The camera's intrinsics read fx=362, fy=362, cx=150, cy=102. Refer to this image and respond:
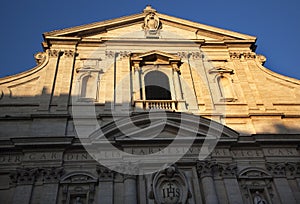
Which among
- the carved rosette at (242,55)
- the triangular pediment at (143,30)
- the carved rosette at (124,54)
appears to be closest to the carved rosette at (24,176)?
the carved rosette at (124,54)

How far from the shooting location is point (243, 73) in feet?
51.2

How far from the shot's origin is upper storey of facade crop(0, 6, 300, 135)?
536 inches

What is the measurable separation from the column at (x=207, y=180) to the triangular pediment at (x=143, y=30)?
24.6 feet

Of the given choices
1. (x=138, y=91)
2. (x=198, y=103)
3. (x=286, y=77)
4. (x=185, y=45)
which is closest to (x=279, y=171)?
(x=198, y=103)

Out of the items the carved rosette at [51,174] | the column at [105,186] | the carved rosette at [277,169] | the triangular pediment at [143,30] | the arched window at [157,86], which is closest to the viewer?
the column at [105,186]

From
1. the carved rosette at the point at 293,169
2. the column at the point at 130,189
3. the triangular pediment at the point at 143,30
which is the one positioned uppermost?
the triangular pediment at the point at 143,30

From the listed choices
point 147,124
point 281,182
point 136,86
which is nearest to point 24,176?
point 147,124

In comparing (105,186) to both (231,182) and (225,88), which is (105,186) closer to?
(231,182)

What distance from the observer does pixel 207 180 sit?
1150 centimetres

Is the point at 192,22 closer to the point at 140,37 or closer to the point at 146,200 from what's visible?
the point at 140,37

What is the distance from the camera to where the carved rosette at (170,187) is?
1106 centimetres

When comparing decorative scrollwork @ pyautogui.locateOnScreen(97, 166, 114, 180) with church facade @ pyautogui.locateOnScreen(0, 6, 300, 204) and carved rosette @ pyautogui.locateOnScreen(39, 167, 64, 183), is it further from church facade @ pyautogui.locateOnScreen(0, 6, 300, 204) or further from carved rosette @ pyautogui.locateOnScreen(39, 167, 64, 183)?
carved rosette @ pyautogui.locateOnScreen(39, 167, 64, 183)

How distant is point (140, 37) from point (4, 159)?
8.59 meters

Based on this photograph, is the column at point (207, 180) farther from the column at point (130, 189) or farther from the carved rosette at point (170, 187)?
the column at point (130, 189)
